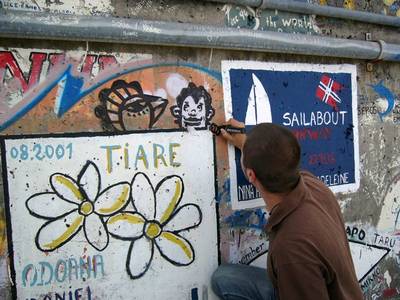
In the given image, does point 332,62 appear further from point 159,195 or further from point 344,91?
point 159,195

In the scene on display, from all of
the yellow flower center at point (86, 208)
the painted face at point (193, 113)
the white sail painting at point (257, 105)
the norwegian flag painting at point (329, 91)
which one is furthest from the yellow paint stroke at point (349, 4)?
the yellow flower center at point (86, 208)

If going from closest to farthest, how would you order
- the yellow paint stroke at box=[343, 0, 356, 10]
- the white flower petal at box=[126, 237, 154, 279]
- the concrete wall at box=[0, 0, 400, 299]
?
1. the concrete wall at box=[0, 0, 400, 299]
2. the white flower petal at box=[126, 237, 154, 279]
3. the yellow paint stroke at box=[343, 0, 356, 10]

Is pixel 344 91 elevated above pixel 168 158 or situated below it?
above

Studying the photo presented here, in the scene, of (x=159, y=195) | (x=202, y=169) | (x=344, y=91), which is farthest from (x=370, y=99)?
(x=159, y=195)

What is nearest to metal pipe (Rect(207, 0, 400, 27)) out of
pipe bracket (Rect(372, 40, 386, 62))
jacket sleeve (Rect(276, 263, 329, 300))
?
pipe bracket (Rect(372, 40, 386, 62))

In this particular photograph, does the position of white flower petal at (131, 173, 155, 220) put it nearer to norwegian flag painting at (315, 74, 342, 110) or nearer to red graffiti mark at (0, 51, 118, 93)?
red graffiti mark at (0, 51, 118, 93)

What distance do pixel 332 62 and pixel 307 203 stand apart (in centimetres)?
170

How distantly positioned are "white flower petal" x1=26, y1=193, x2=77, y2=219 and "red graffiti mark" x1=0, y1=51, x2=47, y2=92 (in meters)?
0.57

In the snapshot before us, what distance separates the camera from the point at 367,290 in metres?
3.89

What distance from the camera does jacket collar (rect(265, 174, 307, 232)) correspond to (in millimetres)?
2158

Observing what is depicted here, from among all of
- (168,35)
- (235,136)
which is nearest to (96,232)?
(235,136)

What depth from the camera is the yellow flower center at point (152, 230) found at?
8.95ft

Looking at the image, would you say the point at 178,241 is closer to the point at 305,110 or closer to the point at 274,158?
the point at 274,158

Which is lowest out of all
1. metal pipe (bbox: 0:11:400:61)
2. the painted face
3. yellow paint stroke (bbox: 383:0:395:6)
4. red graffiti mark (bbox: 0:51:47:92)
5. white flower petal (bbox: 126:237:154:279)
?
white flower petal (bbox: 126:237:154:279)
